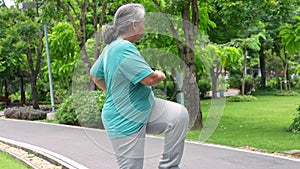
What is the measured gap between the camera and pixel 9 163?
26.8ft

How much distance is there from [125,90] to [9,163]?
17.5 feet

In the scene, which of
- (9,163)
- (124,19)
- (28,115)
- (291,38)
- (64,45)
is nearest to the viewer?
(124,19)

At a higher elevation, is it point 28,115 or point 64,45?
point 64,45

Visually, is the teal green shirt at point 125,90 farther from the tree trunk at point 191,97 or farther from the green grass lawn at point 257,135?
the green grass lawn at point 257,135

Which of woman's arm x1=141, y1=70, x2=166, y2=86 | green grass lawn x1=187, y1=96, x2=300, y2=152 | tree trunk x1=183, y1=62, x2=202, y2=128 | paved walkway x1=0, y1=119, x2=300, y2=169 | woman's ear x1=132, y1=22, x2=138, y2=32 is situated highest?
woman's ear x1=132, y1=22, x2=138, y2=32

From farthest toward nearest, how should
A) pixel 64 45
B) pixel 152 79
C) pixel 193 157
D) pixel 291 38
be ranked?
pixel 64 45
pixel 291 38
pixel 193 157
pixel 152 79

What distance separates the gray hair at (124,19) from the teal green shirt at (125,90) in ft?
0.26

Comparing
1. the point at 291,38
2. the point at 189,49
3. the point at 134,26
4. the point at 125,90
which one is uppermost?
the point at 134,26

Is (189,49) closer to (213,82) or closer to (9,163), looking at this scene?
(9,163)

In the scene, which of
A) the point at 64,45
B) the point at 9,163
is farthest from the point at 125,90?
the point at 64,45

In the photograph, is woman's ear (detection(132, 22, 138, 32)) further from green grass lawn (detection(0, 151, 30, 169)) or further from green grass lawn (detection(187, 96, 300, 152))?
green grass lawn (detection(0, 151, 30, 169))

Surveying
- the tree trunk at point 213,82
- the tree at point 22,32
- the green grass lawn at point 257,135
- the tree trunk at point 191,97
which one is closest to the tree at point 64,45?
the tree at point 22,32

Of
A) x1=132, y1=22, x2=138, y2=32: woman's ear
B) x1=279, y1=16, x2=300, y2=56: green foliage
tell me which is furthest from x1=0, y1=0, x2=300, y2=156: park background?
x1=132, y1=22, x2=138, y2=32: woman's ear

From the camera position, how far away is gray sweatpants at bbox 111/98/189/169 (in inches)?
140
